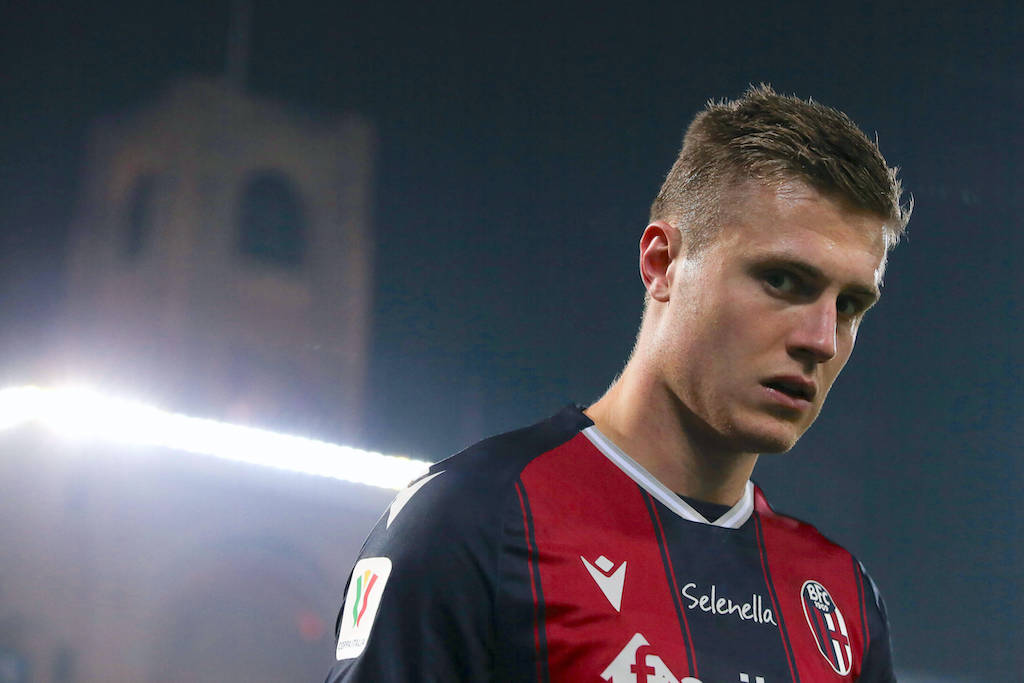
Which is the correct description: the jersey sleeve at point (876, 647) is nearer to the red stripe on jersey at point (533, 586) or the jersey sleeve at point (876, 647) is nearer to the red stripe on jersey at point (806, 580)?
the red stripe on jersey at point (806, 580)

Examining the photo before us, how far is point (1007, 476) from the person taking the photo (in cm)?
354

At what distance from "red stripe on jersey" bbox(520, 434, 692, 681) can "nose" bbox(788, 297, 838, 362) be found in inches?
11.0

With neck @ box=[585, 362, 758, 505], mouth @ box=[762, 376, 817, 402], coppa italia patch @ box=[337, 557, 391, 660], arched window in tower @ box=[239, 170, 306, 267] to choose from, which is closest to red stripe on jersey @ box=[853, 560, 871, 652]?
neck @ box=[585, 362, 758, 505]

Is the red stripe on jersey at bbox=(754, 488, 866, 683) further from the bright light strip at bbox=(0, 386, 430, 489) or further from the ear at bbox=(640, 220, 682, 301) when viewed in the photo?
the bright light strip at bbox=(0, 386, 430, 489)

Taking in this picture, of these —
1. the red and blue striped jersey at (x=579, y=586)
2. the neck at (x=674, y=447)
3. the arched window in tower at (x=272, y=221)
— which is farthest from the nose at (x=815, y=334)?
the arched window in tower at (x=272, y=221)

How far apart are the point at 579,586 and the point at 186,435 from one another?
2232 millimetres

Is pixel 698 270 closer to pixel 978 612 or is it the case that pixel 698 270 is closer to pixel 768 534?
pixel 768 534

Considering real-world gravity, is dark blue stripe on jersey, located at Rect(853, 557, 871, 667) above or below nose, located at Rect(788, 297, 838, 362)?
below

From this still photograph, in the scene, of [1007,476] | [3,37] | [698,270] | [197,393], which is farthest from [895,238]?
[3,37]

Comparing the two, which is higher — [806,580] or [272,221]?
[272,221]

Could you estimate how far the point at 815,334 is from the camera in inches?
47.1

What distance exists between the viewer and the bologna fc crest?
4.24 ft

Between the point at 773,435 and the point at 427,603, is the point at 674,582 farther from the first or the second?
the point at 427,603

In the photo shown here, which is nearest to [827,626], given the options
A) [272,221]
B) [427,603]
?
[427,603]
